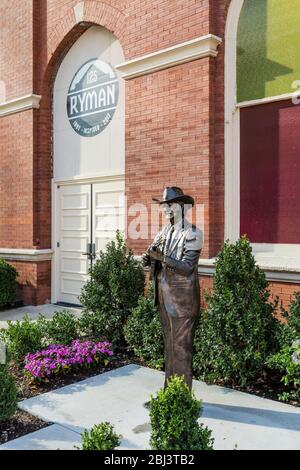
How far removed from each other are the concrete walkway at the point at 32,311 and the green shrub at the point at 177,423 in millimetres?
5817

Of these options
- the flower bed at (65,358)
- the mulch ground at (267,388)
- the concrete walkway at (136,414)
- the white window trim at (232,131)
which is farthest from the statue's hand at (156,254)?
the white window trim at (232,131)

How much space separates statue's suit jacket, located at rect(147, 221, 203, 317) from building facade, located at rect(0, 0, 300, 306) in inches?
87.0

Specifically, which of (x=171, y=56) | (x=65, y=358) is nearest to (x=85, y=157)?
(x=171, y=56)

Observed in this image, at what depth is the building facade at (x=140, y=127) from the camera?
21.2ft

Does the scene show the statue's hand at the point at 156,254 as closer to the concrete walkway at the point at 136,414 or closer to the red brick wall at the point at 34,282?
the concrete walkway at the point at 136,414

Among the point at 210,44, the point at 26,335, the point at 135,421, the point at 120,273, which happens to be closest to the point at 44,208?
the point at 120,273

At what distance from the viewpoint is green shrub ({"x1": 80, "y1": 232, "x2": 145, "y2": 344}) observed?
649 cm

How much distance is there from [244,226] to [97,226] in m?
3.25

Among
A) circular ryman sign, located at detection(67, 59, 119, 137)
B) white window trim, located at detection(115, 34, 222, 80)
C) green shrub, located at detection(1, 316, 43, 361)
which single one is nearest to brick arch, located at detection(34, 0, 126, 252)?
circular ryman sign, located at detection(67, 59, 119, 137)

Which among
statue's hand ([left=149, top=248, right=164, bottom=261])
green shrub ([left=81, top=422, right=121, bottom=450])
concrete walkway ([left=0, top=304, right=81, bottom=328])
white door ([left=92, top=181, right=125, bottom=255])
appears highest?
white door ([left=92, top=181, right=125, bottom=255])

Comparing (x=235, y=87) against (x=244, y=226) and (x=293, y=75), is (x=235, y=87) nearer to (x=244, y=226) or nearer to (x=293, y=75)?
(x=293, y=75)

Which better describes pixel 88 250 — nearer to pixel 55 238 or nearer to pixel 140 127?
pixel 55 238

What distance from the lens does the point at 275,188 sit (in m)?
6.44

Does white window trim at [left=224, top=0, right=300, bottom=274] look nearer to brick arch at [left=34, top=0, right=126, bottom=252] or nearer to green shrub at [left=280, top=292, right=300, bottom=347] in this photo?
green shrub at [left=280, top=292, right=300, bottom=347]
